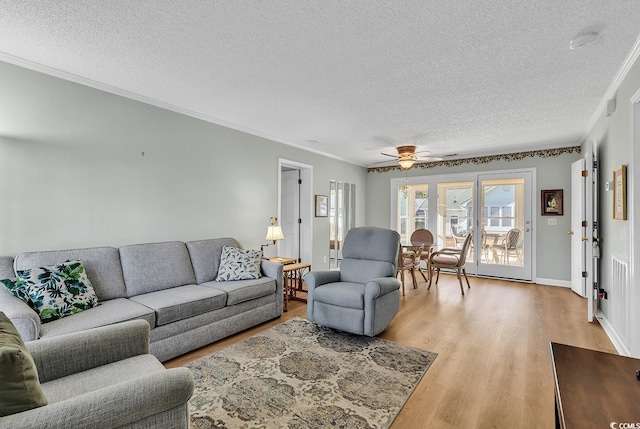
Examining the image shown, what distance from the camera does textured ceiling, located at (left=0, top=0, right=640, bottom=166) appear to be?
6.00 ft

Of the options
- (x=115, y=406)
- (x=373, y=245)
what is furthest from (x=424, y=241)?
(x=115, y=406)

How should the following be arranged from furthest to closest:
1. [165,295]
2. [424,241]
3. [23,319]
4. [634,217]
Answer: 1. [424,241]
2. [165,295]
3. [634,217]
4. [23,319]

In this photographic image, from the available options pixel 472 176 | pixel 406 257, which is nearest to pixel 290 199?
pixel 406 257

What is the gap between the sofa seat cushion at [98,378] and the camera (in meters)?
1.35

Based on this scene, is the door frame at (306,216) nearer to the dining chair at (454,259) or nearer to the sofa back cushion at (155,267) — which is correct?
the dining chair at (454,259)

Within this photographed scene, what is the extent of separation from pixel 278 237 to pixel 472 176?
416 centimetres

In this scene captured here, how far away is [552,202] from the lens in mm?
5324

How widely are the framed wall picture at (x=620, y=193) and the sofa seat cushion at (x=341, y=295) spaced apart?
7.65 ft

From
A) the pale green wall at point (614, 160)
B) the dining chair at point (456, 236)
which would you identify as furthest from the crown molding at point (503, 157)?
the pale green wall at point (614, 160)

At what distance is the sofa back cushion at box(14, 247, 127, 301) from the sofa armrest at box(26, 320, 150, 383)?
122 cm

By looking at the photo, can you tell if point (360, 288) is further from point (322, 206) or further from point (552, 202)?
point (552, 202)

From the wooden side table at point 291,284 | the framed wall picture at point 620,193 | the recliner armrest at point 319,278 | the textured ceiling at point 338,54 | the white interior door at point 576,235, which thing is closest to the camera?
the textured ceiling at point 338,54

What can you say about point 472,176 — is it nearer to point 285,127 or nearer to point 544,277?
point 544,277

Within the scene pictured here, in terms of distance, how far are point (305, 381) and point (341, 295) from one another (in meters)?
0.96
